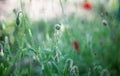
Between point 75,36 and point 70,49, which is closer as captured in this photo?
point 70,49

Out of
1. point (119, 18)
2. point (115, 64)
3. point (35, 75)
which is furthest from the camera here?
point (119, 18)

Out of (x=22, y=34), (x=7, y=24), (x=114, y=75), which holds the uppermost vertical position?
(x=22, y=34)

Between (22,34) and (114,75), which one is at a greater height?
(22,34)

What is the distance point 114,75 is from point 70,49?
0.40 metres

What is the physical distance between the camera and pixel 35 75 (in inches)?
105

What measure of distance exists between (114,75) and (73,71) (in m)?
0.77

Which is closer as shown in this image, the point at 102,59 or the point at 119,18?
the point at 102,59

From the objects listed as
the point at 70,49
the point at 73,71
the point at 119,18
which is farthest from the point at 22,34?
the point at 119,18

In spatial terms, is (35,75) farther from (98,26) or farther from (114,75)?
(98,26)

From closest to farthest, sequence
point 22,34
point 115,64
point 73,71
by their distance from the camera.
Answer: point 73,71, point 22,34, point 115,64

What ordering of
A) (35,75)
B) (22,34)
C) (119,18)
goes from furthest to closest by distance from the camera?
(119,18)
(35,75)
(22,34)

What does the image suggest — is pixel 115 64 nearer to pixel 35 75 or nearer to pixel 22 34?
pixel 35 75

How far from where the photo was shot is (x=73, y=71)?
2105 millimetres

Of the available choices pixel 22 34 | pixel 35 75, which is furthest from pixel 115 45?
pixel 22 34
